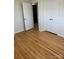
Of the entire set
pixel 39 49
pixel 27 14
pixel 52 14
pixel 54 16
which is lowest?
Result: pixel 39 49

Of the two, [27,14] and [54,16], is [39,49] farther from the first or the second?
[27,14]

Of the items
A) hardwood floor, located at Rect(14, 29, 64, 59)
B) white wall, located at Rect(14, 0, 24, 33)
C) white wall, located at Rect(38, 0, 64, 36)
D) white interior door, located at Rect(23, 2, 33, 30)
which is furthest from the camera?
white interior door, located at Rect(23, 2, 33, 30)

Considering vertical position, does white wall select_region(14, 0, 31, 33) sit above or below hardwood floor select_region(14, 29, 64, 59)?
above

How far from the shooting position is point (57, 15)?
6.18m

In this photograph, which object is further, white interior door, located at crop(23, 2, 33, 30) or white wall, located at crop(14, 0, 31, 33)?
white interior door, located at crop(23, 2, 33, 30)

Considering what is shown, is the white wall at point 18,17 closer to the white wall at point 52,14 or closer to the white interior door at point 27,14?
the white interior door at point 27,14

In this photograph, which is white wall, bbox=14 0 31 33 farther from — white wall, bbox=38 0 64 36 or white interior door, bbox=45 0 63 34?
white interior door, bbox=45 0 63 34

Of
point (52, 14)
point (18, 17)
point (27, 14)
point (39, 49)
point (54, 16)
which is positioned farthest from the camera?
point (27, 14)

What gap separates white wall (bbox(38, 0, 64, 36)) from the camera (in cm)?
585

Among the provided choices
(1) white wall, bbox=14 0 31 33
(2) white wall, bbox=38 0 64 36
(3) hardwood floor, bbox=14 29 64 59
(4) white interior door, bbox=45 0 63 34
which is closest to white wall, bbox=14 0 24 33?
(1) white wall, bbox=14 0 31 33

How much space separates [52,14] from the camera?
673 centimetres

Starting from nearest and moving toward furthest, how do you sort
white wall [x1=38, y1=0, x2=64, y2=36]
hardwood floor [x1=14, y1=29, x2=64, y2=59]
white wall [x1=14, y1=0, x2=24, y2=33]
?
hardwood floor [x1=14, y1=29, x2=64, y2=59] < white wall [x1=38, y1=0, x2=64, y2=36] < white wall [x1=14, y1=0, x2=24, y2=33]

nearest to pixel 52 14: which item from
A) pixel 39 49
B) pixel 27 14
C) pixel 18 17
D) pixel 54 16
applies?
pixel 54 16
